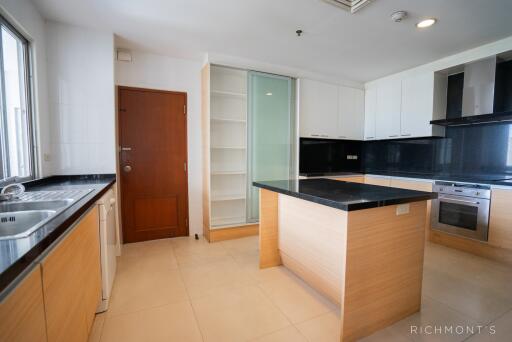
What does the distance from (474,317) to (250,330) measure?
1.59 metres

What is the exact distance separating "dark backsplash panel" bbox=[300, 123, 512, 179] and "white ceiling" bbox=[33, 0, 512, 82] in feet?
3.73

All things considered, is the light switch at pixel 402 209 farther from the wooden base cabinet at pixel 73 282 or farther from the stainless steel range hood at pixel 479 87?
the stainless steel range hood at pixel 479 87

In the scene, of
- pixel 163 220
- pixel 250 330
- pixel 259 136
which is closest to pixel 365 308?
pixel 250 330

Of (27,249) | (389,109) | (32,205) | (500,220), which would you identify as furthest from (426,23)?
(32,205)

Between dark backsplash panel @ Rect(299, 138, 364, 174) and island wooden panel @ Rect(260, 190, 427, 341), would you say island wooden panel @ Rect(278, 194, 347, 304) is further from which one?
dark backsplash panel @ Rect(299, 138, 364, 174)

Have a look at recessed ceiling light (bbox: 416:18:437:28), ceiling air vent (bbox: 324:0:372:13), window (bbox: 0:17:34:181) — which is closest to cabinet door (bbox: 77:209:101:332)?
window (bbox: 0:17:34:181)

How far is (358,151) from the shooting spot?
15.0 ft

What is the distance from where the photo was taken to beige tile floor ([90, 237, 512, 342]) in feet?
4.94

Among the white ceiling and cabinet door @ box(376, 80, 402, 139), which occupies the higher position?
the white ceiling

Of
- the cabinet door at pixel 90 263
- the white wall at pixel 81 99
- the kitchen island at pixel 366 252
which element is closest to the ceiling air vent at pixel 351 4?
the kitchen island at pixel 366 252

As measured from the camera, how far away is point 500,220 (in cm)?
249

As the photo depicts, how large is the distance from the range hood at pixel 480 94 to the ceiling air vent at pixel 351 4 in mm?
1984

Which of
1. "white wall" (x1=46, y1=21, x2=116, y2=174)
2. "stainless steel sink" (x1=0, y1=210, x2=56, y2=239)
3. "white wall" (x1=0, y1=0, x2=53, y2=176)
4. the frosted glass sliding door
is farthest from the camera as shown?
the frosted glass sliding door

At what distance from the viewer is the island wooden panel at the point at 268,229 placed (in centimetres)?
231
